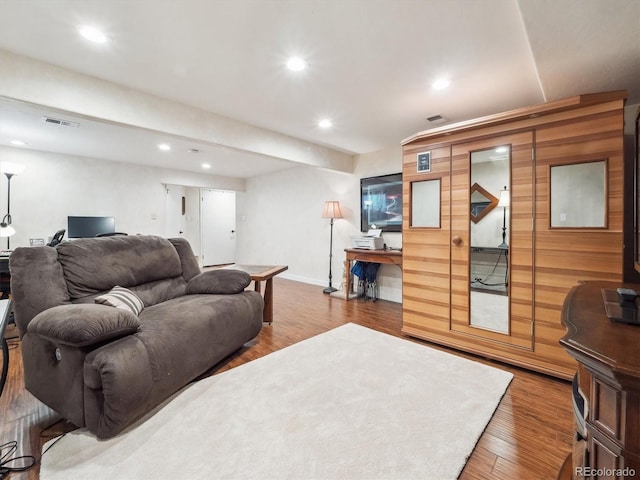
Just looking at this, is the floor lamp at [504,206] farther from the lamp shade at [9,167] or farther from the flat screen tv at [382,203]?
the lamp shade at [9,167]

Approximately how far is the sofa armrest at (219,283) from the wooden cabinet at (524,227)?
1.67 meters

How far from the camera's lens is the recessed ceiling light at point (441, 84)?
7.44 ft

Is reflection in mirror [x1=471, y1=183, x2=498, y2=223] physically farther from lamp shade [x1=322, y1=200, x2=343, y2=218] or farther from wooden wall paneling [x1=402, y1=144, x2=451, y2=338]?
lamp shade [x1=322, y1=200, x2=343, y2=218]

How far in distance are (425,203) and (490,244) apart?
69cm

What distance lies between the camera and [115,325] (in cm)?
147

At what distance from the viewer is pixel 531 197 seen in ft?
7.07

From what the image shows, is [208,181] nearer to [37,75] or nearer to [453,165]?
[37,75]

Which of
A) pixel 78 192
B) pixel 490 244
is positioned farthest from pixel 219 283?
pixel 78 192

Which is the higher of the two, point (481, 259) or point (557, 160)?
point (557, 160)

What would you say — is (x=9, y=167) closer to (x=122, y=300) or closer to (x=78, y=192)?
(x=78, y=192)

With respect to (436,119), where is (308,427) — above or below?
below

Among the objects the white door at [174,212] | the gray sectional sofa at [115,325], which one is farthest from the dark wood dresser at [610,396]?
the white door at [174,212]

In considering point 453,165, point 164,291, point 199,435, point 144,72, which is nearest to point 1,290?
point 164,291

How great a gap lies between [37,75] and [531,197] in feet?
12.6
